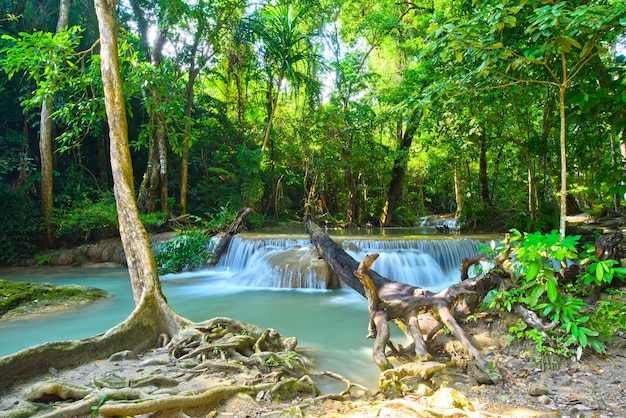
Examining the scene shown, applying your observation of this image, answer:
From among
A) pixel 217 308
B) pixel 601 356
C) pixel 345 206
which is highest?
pixel 345 206

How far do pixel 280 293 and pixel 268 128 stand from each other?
24.5ft

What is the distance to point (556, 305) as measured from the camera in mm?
3152

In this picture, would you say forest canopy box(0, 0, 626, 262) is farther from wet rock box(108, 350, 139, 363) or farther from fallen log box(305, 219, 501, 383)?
wet rock box(108, 350, 139, 363)

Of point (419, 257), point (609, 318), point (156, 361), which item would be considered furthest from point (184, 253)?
point (609, 318)

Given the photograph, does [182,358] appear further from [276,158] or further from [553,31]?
[276,158]

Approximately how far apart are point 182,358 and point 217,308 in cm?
349

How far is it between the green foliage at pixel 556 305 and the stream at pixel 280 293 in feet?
5.07

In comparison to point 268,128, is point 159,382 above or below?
below

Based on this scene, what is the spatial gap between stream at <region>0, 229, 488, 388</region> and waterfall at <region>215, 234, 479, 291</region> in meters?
0.02

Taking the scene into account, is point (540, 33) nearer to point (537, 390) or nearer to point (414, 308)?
point (414, 308)

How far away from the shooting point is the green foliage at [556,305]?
2.97m

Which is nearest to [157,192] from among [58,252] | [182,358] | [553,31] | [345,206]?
[58,252]

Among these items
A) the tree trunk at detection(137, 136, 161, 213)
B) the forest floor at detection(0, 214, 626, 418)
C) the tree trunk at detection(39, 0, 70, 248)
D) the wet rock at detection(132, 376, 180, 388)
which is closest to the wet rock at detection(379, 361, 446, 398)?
the forest floor at detection(0, 214, 626, 418)

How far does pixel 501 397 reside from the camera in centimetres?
261
